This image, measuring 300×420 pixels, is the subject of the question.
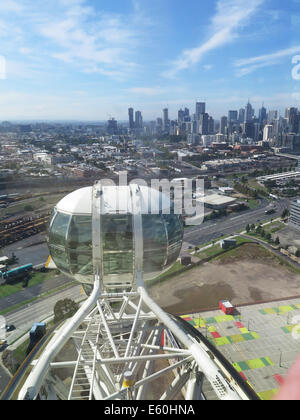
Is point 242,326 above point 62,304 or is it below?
below

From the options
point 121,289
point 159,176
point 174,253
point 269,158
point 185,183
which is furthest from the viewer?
point 269,158

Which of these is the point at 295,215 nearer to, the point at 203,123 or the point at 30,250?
the point at 30,250

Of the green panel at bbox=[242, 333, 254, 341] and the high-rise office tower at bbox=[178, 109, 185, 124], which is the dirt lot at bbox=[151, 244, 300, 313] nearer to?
the green panel at bbox=[242, 333, 254, 341]

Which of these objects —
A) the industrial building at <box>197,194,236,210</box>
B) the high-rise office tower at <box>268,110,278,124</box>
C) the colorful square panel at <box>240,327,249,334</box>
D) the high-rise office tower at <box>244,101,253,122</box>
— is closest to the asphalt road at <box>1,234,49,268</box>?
the colorful square panel at <box>240,327,249,334</box>

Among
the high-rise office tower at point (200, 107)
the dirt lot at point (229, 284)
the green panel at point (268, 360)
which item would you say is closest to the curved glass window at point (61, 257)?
the dirt lot at point (229, 284)
